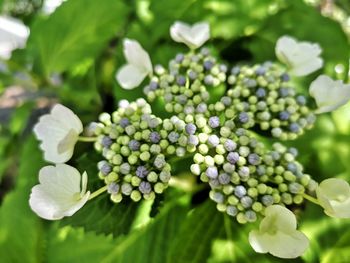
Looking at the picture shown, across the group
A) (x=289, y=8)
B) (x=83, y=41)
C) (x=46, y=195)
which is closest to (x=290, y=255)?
(x=46, y=195)

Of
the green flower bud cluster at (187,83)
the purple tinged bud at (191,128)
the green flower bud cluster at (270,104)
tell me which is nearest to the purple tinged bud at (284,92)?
the green flower bud cluster at (270,104)

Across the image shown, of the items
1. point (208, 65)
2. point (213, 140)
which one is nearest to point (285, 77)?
point (208, 65)

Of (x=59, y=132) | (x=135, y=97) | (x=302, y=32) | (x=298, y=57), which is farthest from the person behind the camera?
(x=302, y=32)

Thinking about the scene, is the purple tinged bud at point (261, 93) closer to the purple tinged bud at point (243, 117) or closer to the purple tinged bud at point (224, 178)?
the purple tinged bud at point (243, 117)

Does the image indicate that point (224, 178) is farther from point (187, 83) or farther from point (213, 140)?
point (187, 83)

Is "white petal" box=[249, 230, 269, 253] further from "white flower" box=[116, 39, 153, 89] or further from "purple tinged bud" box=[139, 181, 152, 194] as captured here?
"white flower" box=[116, 39, 153, 89]

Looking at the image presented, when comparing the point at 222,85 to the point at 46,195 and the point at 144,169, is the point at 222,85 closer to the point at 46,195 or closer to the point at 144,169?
the point at 144,169
